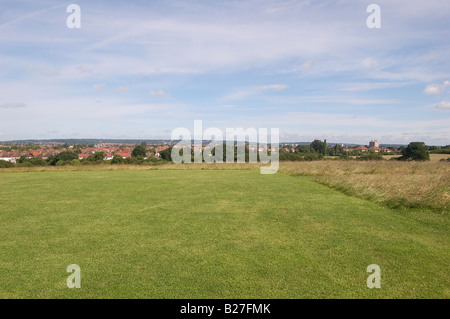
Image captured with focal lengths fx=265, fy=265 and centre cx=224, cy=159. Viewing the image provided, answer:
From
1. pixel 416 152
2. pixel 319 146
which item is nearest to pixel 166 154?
pixel 319 146

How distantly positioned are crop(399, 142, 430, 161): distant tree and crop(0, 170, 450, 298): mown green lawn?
53.5 feet

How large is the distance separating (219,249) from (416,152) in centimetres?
2213

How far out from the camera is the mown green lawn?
3.13m

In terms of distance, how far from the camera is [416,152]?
2048cm

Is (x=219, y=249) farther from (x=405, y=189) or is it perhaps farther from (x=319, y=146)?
(x=319, y=146)

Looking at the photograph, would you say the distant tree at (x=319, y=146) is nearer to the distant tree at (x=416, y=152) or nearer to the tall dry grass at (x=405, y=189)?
the distant tree at (x=416, y=152)

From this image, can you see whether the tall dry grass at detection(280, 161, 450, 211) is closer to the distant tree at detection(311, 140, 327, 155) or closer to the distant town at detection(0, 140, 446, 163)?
the distant town at detection(0, 140, 446, 163)

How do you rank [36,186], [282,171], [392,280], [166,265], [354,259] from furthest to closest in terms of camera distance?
[282,171] < [36,186] < [354,259] < [166,265] < [392,280]

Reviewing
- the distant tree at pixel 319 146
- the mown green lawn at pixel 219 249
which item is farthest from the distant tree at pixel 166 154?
the mown green lawn at pixel 219 249

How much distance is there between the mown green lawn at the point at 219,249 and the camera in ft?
10.3
